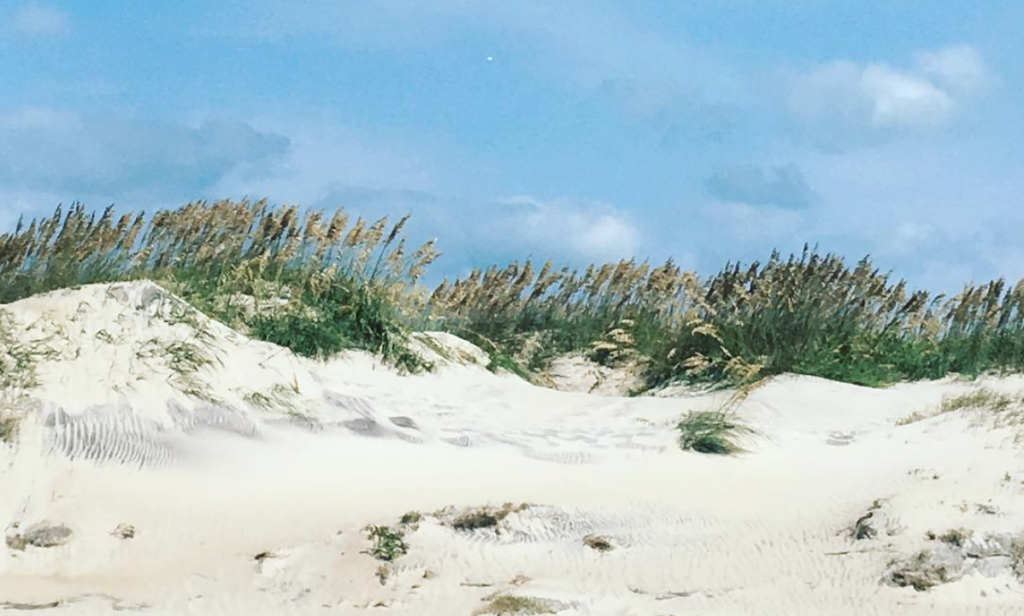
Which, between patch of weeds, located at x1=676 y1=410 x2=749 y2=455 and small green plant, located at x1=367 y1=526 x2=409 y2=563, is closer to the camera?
small green plant, located at x1=367 y1=526 x2=409 y2=563

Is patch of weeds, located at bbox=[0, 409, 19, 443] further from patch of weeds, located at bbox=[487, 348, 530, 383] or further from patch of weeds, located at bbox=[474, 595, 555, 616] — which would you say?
patch of weeds, located at bbox=[487, 348, 530, 383]

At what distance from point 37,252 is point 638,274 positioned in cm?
655

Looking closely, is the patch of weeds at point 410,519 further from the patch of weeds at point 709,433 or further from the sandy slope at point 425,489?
the patch of weeds at point 709,433

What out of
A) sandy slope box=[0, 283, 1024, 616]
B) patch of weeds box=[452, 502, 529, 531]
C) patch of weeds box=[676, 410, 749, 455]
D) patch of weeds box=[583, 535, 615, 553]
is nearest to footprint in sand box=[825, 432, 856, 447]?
sandy slope box=[0, 283, 1024, 616]

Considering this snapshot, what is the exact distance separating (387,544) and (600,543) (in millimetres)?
971

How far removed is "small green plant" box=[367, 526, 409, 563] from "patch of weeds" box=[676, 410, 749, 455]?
234 cm

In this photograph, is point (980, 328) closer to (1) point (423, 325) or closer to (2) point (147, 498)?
(1) point (423, 325)

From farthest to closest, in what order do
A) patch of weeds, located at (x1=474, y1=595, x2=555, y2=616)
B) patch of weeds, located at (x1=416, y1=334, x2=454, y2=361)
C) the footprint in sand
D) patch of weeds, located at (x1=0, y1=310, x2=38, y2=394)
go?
patch of weeds, located at (x1=416, y1=334, x2=454, y2=361)
the footprint in sand
patch of weeds, located at (x1=0, y1=310, x2=38, y2=394)
patch of weeds, located at (x1=474, y1=595, x2=555, y2=616)

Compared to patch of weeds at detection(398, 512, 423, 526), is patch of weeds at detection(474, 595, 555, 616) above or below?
below

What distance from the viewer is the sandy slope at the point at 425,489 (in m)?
5.17

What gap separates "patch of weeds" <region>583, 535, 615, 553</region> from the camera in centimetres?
559

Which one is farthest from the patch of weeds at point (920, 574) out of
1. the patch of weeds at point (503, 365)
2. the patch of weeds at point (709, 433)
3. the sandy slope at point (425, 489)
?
the patch of weeds at point (503, 365)

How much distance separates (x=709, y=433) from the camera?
7.40 metres

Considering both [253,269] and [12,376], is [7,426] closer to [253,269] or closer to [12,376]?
[12,376]
